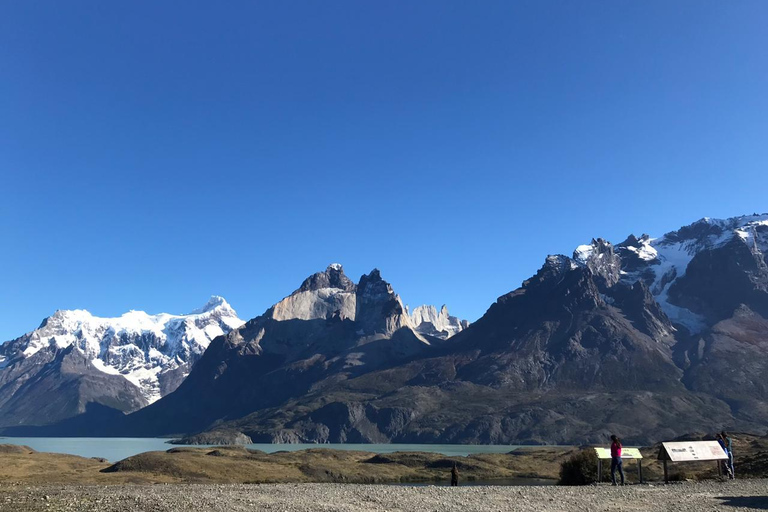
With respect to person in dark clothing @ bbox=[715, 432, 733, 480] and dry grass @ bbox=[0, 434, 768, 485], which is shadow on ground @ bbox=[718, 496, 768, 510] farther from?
dry grass @ bbox=[0, 434, 768, 485]

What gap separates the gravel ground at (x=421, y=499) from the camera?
43812mm

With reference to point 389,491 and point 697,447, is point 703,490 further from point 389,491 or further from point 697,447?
point 389,491

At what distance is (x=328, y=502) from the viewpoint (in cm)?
4725

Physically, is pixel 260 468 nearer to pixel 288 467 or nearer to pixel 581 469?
pixel 288 467

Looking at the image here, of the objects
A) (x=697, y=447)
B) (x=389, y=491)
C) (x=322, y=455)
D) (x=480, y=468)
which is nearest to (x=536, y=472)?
(x=480, y=468)

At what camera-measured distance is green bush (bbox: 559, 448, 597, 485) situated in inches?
2874

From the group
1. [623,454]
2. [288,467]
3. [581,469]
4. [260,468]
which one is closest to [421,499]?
[623,454]

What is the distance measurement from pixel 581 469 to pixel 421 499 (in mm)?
31566

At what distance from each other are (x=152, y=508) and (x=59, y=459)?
12184cm

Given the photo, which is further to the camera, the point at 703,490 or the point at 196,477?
the point at 196,477

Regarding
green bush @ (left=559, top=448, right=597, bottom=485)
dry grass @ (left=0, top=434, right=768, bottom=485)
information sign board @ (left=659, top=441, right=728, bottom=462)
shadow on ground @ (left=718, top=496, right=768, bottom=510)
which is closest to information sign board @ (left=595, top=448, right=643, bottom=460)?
information sign board @ (left=659, top=441, right=728, bottom=462)

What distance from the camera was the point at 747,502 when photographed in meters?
44.9

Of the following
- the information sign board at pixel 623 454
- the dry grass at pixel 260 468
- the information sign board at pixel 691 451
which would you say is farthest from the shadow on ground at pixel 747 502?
the dry grass at pixel 260 468

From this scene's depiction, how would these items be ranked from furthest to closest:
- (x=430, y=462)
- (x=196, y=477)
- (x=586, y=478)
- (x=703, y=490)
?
(x=430, y=462) → (x=196, y=477) → (x=586, y=478) → (x=703, y=490)
